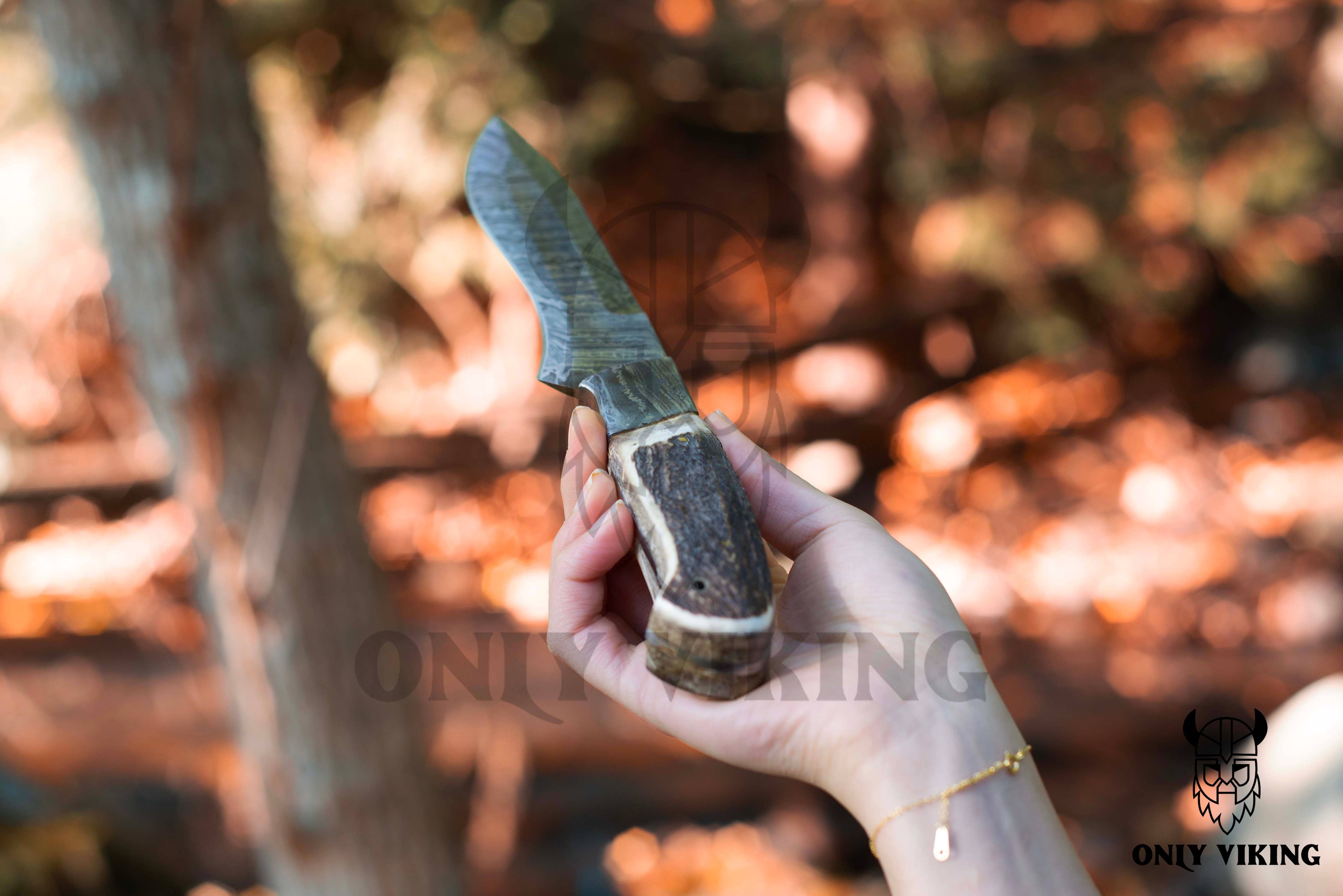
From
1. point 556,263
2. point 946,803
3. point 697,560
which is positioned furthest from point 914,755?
point 556,263

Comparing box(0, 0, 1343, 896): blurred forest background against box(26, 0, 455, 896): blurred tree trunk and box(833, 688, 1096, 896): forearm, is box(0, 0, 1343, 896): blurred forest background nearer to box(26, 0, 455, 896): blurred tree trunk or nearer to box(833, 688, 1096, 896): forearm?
box(26, 0, 455, 896): blurred tree trunk

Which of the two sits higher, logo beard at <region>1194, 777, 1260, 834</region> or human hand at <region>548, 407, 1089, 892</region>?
human hand at <region>548, 407, 1089, 892</region>

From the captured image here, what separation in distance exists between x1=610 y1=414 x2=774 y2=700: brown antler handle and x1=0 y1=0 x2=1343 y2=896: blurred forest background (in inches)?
81.1

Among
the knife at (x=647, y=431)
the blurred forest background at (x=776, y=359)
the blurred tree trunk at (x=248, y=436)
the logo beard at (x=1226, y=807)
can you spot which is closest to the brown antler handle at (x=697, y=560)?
the knife at (x=647, y=431)

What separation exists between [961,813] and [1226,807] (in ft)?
6.01

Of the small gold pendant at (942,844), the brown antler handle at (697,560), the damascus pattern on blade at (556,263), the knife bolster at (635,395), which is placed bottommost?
the small gold pendant at (942,844)

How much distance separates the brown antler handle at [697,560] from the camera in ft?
3.06

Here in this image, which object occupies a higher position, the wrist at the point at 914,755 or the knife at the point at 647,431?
the knife at the point at 647,431

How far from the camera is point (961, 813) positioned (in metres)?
0.98

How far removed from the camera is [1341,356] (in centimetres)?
378

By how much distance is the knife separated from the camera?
0.94 metres

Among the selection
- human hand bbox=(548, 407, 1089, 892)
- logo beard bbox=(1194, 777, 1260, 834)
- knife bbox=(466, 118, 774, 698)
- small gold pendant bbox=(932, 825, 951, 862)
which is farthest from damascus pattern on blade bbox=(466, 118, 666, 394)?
logo beard bbox=(1194, 777, 1260, 834)

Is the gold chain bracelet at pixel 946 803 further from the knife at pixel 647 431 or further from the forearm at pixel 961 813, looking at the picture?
the knife at pixel 647 431

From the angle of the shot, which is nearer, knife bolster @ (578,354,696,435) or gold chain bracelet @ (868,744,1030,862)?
gold chain bracelet @ (868,744,1030,862)
